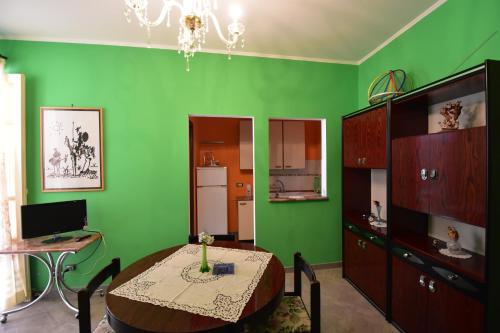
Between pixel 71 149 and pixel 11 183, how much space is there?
23.9 inches

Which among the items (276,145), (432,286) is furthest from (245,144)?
(432,286)

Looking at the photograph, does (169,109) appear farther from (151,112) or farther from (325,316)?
(325,316)

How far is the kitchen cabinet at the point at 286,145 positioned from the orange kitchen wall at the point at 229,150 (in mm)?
669

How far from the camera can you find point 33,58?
2.36m

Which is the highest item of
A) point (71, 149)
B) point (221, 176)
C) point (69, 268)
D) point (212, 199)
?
point (71, 149)

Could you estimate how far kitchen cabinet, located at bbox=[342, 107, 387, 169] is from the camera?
6.92ft

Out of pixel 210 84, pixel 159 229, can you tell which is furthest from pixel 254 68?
pixel 159 229

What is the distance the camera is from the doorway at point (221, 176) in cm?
391

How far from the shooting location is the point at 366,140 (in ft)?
7.62

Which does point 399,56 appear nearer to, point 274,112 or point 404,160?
point 404,160

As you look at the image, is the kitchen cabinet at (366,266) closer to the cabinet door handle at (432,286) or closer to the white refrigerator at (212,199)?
the cabinet door handle at (432,286)

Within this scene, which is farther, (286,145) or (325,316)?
(286,145)

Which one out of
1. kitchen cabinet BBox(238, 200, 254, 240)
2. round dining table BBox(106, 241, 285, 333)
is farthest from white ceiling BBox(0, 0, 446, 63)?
kitchen cabinet BBox(238, 200, 254, 240)

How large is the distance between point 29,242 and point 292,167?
3.64 meters
